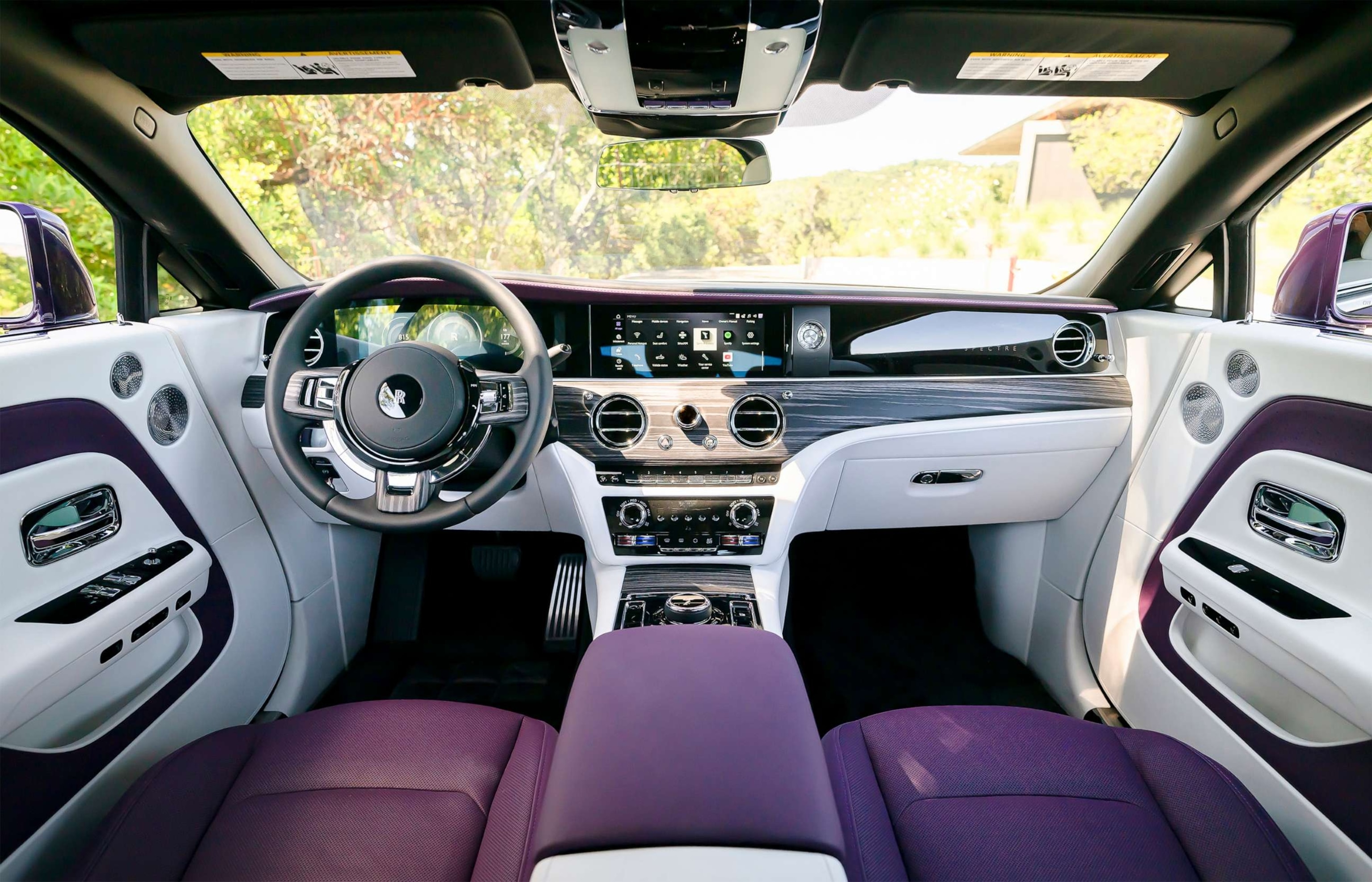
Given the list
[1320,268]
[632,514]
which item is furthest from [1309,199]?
[632,514]

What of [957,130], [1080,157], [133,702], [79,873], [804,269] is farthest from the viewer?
[1080,157]

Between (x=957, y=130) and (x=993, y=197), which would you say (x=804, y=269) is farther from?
→ (x=993, y=197)

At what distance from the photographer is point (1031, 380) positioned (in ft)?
6.56

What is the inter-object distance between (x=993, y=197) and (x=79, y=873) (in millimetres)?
6274

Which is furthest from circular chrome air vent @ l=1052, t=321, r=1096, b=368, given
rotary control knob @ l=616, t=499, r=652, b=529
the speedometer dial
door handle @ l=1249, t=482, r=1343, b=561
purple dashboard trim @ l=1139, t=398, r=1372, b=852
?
the speedometer dial

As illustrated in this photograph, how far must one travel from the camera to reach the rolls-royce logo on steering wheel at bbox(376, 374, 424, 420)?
1.40 m

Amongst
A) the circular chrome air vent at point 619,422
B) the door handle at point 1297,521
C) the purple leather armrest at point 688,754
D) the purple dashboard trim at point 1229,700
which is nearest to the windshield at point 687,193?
the circular chrome air vent at point 619,422

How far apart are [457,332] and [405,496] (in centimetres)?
65

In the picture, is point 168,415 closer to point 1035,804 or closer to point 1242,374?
point 1035,804

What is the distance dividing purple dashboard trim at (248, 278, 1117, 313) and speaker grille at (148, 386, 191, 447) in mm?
405

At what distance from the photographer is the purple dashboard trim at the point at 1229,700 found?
45.8 inches

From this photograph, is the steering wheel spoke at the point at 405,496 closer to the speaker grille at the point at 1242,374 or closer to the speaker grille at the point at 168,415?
the speaker grille at the point at 168,415

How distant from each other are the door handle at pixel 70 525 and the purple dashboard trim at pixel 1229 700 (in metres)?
2.27

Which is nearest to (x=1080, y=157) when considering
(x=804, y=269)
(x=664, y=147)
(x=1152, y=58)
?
(x=804, y=269)
